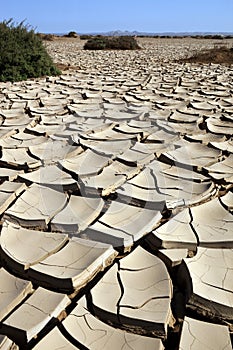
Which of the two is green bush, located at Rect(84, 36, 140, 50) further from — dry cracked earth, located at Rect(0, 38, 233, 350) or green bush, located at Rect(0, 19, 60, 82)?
dry cracked earth, located at Rect(0, 38, 233, 350)

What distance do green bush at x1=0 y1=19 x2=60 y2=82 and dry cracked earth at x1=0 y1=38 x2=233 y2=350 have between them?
11.9 ft

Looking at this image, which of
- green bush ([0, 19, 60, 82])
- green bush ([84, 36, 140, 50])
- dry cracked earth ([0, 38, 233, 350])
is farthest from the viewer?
green bush ([84, 36, 140, 50])

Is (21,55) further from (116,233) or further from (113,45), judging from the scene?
(113,45)

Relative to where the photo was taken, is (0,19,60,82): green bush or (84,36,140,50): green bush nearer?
(0,19,60,82): green bush

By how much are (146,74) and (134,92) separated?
6.81 feet

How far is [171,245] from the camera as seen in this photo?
174cm

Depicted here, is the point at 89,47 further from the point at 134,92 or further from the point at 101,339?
the point at 101,339

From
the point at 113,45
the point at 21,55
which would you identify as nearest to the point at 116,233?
the point at 21,55

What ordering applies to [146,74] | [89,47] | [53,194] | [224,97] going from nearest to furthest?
1. [53,194]
2. [224,97]
3. [146,74]
4. [89,47]

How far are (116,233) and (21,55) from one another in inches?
258

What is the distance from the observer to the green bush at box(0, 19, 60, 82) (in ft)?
23.5

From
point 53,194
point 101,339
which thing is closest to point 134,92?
point 53,194

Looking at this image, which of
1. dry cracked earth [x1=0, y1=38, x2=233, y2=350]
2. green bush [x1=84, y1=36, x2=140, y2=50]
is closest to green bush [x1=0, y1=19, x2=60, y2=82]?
dry cracked earth [x1=0, y1=38, x2=233, y2=350]

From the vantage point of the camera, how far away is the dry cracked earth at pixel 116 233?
4.31 feet
